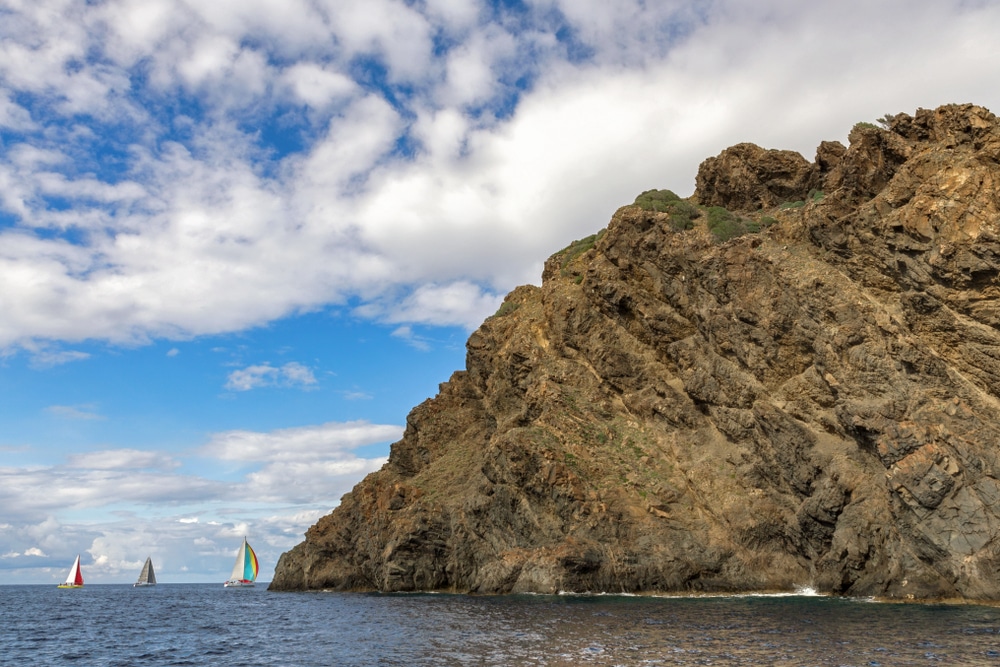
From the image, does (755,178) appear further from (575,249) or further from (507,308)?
(507,308)

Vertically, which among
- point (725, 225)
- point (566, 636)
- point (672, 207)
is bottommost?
point (566, 636)

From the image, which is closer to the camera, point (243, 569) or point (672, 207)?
point (672, 207)

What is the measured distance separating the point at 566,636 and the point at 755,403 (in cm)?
3927

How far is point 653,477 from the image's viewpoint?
2906 inches

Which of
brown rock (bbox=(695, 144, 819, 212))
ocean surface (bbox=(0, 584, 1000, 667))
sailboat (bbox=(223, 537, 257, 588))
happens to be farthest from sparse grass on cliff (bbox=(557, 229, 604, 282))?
sailboat (bbox=(223, 537, 257, 588))

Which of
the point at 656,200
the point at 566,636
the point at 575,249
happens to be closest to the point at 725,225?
the point at 656,200

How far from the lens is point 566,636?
114ft

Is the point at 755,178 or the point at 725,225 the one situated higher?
the point at 755,178

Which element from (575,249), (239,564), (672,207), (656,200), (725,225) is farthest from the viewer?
(239,564)

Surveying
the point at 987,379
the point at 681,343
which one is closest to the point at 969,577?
the point at 987,379

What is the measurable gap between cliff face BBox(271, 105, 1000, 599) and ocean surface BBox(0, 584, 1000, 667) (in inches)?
279

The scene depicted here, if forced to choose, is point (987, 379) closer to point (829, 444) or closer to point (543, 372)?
point (829, 444)

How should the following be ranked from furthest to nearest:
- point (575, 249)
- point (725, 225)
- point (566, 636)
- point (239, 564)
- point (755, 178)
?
point (239, 564) → point (575, 249) → point (755, 178) → point (725, 225) → point (566, 636)

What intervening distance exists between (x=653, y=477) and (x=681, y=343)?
1476 cm
